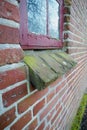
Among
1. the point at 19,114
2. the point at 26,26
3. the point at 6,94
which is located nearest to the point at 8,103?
the point at 6,94

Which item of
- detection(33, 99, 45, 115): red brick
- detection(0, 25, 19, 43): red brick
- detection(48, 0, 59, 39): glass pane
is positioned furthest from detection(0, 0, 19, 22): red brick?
detection(48, 0, 59, 39): glass pane

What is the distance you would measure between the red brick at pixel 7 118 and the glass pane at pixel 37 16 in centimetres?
70

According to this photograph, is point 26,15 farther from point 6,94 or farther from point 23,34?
point 6,94

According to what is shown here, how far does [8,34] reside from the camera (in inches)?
32.8

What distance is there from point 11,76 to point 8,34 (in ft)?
0.72

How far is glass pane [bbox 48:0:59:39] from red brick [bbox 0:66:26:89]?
0.94 meters

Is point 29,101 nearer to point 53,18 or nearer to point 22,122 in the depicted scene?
point 22,122

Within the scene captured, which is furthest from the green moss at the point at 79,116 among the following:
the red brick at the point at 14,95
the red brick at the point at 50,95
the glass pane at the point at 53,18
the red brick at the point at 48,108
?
the red brick at the point at 14,95

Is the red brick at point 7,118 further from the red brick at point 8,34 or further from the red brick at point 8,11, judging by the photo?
the red brick at point 8,11

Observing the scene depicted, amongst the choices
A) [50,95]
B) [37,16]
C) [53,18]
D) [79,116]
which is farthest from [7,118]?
[79,116]

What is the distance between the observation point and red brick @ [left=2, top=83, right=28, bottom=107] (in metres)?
0.82

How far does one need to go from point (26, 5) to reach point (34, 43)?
305 millimetres

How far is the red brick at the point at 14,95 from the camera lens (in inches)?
32.3

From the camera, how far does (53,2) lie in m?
1.85
